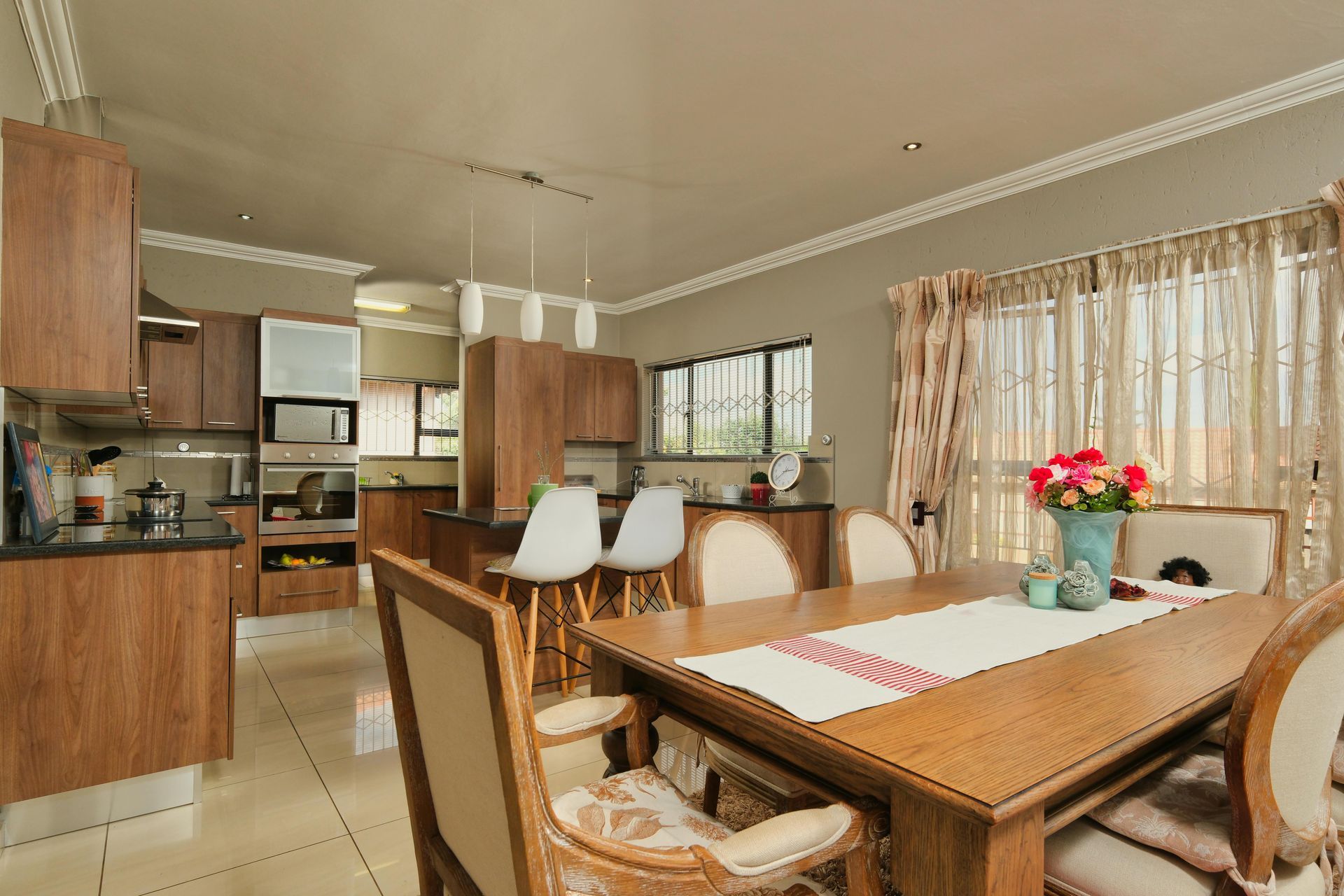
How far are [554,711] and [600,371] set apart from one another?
5240 millimetres

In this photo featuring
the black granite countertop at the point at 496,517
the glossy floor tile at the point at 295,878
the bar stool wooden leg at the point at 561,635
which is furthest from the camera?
the bar stool wooden leg at the point at 561,635

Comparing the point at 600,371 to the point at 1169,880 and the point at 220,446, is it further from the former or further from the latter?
the point at 1169,880

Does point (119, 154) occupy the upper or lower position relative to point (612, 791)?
upper

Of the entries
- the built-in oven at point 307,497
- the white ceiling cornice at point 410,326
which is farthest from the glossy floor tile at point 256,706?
the white ceiling cornice at point 410,326

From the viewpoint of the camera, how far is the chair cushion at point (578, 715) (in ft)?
4.15

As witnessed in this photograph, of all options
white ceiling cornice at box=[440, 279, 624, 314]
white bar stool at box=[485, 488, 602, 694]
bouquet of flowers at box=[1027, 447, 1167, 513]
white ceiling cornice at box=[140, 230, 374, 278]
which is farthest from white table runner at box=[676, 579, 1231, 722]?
white ceiling cornice at box=[140, 230, 374, 278]

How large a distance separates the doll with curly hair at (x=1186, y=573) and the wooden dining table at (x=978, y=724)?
570mm

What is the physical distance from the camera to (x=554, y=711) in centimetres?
132

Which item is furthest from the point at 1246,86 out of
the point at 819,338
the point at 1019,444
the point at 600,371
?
the point at 600,371

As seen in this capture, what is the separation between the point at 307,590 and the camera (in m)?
4.70

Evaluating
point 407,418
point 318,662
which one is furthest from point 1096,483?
point 407,418

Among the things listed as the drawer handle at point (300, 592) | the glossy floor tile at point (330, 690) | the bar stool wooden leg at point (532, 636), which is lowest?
the glossy floor tile at point (330, 690)

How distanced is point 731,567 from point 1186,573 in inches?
63.7

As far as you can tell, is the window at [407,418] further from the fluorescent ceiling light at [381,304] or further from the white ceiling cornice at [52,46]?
the white ceiling cornice at [52,46]
